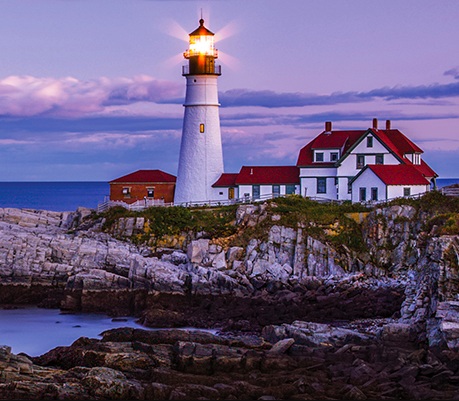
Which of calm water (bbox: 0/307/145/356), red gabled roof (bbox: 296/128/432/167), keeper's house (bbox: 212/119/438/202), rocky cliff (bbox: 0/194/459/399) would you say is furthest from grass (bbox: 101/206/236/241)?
calm water (bbox: 0/307/145/356)

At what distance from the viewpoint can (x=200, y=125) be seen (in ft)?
113

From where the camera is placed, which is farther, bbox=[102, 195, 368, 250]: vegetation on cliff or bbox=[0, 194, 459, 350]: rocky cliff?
bbox=[102, 195, 368, 250]: vegetation on cliff

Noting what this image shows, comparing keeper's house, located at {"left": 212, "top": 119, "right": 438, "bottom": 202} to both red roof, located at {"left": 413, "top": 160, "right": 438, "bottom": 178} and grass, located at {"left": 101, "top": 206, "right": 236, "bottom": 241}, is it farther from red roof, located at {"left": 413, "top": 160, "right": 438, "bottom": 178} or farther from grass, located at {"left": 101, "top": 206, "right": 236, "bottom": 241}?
grass, located at {"left": 101, "top": 206, "right": 236, "bottom": 241}

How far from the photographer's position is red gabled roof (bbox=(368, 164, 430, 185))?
3073cm

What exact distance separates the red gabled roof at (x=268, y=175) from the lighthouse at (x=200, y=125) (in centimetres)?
152

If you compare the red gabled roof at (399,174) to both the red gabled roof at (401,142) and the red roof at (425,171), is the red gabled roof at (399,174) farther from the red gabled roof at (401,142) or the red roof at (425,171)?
the red gabled roof at (401,142)

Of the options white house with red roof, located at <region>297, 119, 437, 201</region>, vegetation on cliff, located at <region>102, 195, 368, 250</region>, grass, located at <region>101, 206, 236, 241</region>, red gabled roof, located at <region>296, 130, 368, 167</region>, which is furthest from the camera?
red gabled roof, located at <region>296, 130, 368, 167</region>

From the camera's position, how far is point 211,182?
3484 cm

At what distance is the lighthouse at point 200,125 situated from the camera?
33.9 metres

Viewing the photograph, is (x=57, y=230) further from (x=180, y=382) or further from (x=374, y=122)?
(x=180, y=382)

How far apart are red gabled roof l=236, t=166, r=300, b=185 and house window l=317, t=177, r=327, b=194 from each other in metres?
1.19

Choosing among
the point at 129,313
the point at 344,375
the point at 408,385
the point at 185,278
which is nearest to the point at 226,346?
the point at 344,375

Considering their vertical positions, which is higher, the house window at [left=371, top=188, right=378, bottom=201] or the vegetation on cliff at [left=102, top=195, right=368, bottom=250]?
the house window at [left=371, top=188, right=378, bottom=201]

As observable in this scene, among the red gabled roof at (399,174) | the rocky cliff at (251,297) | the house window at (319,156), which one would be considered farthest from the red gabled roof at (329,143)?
the rocky cliff at (251,297)
